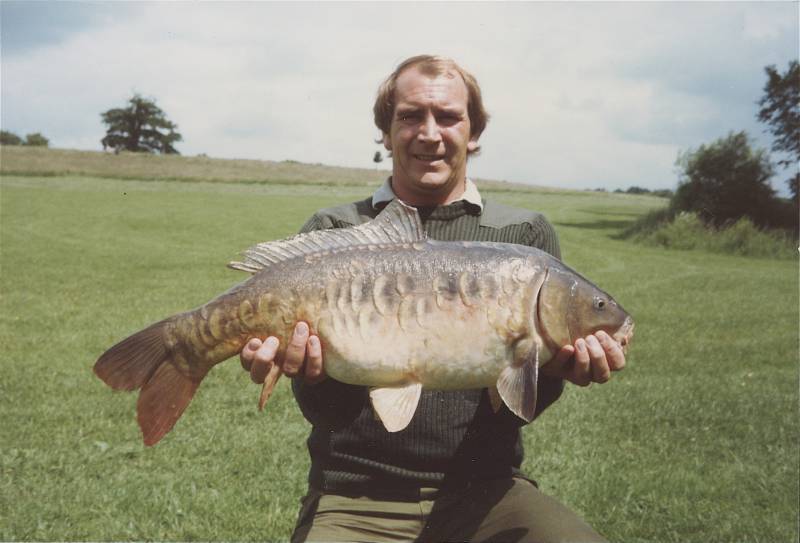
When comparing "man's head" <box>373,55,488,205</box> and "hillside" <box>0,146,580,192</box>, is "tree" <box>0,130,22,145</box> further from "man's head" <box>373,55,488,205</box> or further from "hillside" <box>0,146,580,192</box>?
"man's head" <box>373,55,488,205</box>

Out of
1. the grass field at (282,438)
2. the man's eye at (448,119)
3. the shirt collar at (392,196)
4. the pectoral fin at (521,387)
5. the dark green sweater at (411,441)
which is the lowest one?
the grass field at (282,438)

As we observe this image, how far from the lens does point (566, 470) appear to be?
604 centimetres

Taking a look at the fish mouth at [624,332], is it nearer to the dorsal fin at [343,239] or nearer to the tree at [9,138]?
the dorsal fin at [343,239]

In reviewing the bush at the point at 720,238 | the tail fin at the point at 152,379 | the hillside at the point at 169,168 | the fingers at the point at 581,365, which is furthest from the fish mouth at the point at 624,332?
the hillside at the point at 169,168

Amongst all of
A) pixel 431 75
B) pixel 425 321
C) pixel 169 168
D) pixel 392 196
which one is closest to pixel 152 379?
pixel 425 321

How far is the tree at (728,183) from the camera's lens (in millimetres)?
33656

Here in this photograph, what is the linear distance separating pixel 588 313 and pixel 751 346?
31.3 feet

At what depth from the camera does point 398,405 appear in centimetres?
300

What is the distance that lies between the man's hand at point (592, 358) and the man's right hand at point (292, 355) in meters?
1.09

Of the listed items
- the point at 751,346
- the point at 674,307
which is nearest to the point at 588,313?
the point at 751,346

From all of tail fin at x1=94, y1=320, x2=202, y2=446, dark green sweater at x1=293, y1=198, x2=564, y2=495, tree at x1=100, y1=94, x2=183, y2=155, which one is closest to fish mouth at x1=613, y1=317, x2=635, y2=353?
dark green sweater at x1=293, y1=198, x2=564, y2=495

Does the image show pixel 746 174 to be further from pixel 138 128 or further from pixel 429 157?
pixel 138 128

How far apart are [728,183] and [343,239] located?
119ft

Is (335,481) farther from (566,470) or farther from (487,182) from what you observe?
(487,182)
